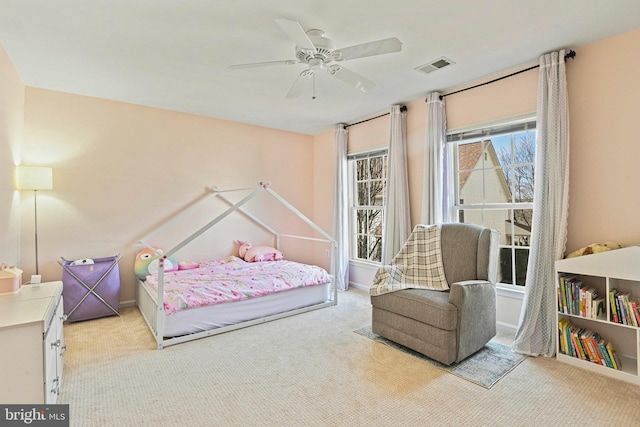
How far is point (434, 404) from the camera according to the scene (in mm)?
1951

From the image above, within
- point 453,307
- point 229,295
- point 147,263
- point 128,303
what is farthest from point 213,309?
point 453,307

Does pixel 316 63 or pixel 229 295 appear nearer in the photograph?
pixel 316 63

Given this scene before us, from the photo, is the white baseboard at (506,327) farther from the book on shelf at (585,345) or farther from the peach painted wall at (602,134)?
the book on shelf at (585,345)

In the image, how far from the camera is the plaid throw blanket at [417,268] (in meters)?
2.91

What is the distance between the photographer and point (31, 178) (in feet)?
10.1

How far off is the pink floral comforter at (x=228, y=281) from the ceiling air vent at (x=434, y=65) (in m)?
2.45

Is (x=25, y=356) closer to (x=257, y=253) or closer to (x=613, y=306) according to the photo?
(x=257, y=253)

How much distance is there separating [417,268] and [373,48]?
2.01 m

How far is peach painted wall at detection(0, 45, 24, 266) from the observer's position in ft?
8.54

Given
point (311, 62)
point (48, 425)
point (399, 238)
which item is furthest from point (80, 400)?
point (399, 238)

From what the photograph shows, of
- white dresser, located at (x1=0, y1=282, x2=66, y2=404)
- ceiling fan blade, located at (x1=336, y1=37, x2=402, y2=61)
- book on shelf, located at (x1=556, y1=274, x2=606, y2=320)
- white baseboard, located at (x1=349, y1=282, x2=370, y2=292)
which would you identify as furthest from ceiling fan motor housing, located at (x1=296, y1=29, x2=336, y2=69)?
white baseboard, located at (x1=349, y1=282, x2=370, y2=292)

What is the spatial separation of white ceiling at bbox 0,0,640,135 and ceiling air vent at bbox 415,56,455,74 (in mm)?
69

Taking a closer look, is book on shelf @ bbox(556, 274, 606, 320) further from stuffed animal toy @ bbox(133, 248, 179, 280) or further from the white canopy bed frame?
stuffed animal toy @ bbox(133, 248, 179, 280)

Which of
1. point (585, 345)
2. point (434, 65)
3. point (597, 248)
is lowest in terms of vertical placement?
point (585, 345)
